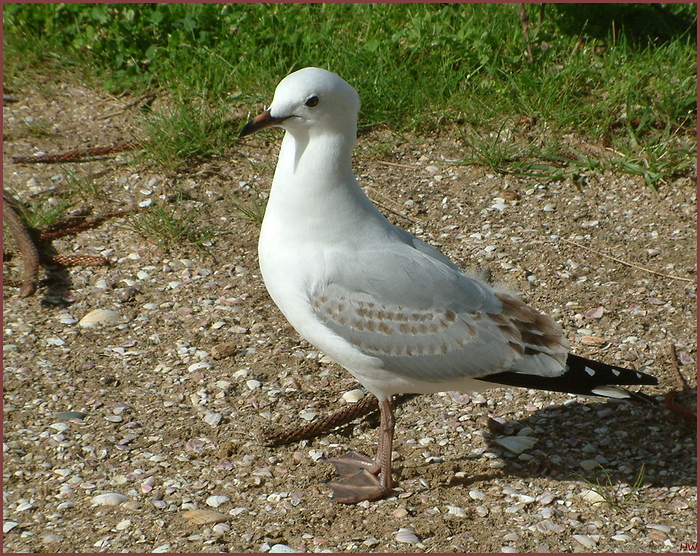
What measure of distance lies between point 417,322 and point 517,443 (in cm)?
85

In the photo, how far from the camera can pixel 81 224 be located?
199 inches

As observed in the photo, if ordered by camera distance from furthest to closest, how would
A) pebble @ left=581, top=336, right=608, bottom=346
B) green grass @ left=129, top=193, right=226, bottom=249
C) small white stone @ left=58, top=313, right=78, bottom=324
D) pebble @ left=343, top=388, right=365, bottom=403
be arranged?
green grass @ left=129, top=193, right=226, bottom=249, small white stone @ left=58, top=313, right=78, bottom=324, pebble @ left=581, top=336, right=608, bottom=346, pebble @ left=343, top=388, right=365, bottom=403

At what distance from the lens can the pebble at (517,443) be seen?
3654 millimetres

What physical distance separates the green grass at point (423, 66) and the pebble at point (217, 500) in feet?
8.97

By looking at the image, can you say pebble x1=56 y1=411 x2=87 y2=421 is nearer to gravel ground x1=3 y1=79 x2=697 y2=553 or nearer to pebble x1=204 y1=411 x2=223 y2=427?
gravel ground x1=3 y1=79 x2=697 y2=553

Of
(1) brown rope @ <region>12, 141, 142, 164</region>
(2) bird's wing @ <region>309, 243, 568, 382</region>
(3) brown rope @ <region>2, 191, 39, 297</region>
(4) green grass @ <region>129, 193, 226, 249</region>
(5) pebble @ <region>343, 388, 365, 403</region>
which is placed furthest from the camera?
(1) brown rope @ <region>12, 141, 142, 164</region>

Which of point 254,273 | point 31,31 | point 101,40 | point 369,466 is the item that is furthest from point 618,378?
point 31,31

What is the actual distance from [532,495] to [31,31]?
5.51m

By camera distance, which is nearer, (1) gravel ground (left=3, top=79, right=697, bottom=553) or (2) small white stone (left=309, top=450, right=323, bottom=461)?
(1) gravel ground (left=3, top=79, right=697, bottom=553)

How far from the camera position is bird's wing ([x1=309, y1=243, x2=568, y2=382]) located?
3209 millimetres

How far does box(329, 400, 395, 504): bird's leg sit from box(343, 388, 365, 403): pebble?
1.46ft

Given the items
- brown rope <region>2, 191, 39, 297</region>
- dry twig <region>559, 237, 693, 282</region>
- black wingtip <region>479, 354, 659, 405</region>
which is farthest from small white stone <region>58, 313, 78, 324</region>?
dry twig <region>559, 237, 693, 282</region>

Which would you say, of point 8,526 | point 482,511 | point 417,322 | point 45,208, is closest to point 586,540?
point 482,511

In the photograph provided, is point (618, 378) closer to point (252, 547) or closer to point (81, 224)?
point (252, 547)
